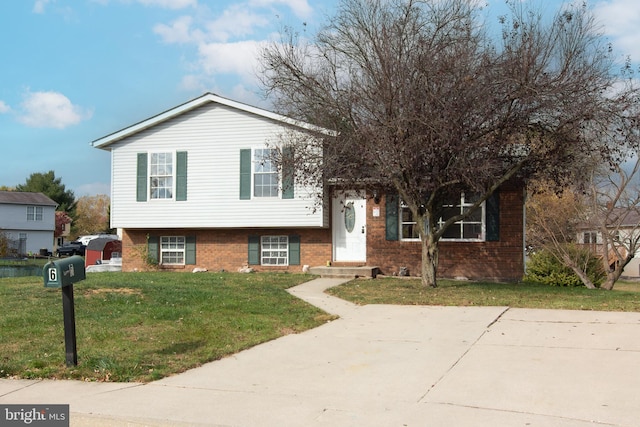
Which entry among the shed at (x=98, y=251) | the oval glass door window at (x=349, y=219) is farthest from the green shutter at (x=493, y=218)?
the shed at (x=98, y=251)

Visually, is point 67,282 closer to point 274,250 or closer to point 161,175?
point 274,250

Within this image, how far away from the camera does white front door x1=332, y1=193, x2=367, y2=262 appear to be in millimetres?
19891

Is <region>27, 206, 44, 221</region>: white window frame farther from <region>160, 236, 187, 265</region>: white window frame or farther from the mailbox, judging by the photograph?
the mailbox

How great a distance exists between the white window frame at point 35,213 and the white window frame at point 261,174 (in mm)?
46346

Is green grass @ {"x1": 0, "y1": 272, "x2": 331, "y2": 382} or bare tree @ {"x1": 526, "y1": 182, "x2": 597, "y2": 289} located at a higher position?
bare tree @ {"x1": 526, "y1": 182, "x2": 597, "y2": 289}

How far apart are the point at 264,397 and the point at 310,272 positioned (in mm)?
12792

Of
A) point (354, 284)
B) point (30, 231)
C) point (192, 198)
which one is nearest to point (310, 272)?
point (354, 284)

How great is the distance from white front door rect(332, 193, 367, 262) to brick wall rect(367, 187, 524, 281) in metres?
0.54

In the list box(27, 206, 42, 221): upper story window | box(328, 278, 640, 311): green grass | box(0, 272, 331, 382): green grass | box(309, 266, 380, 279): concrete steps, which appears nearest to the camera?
box(0, 272, 331, 382): green grass

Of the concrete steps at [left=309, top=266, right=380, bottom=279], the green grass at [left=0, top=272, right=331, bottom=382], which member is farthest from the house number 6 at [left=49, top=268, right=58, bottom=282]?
the concrete steps at [left=309, top=266, right=380, bottom=279]

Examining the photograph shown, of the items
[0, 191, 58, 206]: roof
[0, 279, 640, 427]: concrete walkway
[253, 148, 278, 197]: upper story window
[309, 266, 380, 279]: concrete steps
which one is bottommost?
[0, 279, 640, 427]: concrete walkway

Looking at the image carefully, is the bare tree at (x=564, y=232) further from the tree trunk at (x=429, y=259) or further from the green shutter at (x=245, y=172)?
the green shutter at (x=245, y=172)

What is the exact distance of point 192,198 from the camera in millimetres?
20734

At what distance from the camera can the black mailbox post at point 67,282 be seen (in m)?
7.34
